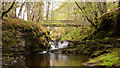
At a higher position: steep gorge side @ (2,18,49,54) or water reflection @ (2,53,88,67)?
steep gorge side @ (2,18,49,54)

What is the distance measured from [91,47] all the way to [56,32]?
20.4m

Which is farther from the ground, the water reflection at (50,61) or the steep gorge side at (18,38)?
the steep gorge side at (18,38)

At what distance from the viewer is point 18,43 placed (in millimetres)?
9617

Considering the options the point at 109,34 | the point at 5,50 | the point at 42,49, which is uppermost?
the point at 109,34

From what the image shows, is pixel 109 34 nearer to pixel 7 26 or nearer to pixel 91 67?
pixel 91 67

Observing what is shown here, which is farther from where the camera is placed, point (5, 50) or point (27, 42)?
point (27, 42)

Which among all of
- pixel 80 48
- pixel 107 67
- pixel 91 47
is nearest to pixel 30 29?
pixel 80 48

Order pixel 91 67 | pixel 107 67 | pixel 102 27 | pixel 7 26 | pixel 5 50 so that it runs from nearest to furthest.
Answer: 1. pixel 107 67
2. pixel 91 67
3. pixel 5 50
4. pixel 7 26
5. pixel 102 27

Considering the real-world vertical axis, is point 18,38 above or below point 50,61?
above

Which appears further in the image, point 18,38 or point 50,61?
point 18,38

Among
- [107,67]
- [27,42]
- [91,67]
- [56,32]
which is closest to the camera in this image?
[107,67]

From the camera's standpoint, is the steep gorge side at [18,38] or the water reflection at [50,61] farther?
the steep gorge side at [18,38]

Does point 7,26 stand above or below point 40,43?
above

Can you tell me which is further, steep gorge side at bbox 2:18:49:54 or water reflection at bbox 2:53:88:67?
steep gorge side at bbox 2:18:49:54
